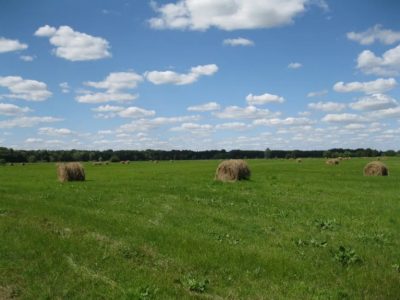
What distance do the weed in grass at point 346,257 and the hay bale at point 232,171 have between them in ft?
77.5

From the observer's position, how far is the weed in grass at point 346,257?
12.1 m

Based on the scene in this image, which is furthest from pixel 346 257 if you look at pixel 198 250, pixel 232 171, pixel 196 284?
pixel 232 171

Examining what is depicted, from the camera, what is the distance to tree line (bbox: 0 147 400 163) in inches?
4688

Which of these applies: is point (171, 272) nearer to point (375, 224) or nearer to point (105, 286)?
point (105, 286)

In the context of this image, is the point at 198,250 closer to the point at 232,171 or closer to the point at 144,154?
the point at 232,171

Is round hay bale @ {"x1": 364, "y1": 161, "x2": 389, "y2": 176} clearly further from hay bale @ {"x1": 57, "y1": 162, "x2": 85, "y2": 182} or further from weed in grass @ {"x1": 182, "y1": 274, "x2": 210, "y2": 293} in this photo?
weed in grass @ {"x1": 182, "y1": 274, "x2": 210, "y2": 293}

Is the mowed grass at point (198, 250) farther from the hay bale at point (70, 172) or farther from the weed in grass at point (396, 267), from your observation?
the hay bale at point (70, 172)

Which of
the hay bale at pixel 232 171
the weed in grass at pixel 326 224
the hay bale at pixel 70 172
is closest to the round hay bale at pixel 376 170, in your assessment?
the hay bale at pixel 232 171

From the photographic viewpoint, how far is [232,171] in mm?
36344

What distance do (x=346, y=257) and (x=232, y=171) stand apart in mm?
24131

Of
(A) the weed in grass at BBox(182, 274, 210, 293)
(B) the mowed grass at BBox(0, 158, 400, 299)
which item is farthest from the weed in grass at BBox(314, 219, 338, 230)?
(A) the weed in grass at BBox(182, 274, 210, 293)

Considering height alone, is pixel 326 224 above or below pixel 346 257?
above

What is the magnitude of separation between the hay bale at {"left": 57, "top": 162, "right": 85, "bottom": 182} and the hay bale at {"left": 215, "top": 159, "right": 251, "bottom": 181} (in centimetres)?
1059

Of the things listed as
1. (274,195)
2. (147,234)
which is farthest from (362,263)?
(274,195)
